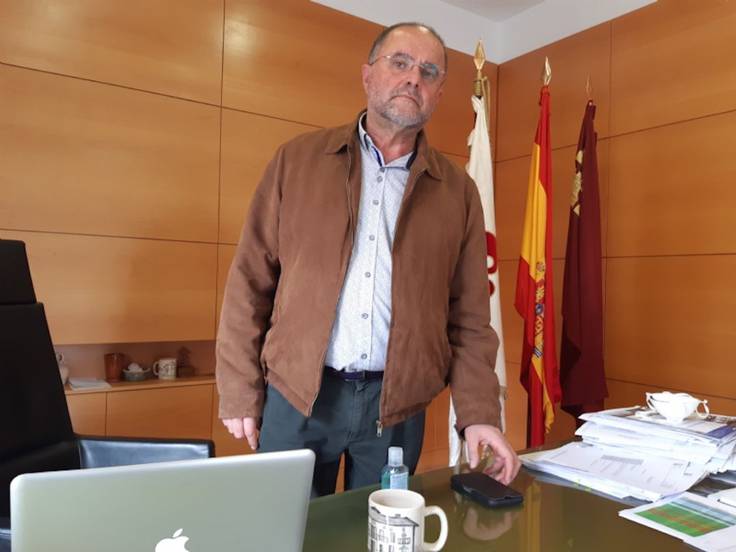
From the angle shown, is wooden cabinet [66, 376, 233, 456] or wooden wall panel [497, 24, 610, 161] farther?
wooden wall panel [497, 24, 610, 161]

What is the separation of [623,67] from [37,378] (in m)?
3.04

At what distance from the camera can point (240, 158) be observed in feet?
10.1

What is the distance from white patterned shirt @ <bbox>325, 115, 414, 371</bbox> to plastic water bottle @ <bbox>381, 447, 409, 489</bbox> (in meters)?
0.38

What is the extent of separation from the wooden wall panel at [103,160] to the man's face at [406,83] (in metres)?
1.57

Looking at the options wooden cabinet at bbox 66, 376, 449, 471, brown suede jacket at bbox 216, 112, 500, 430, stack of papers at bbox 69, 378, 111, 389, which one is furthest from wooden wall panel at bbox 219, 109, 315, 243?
brown suede jacket at bbox 216, 112, 500, 430

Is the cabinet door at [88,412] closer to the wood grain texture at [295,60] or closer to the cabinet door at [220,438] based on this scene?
the cabinet door at [220,438]

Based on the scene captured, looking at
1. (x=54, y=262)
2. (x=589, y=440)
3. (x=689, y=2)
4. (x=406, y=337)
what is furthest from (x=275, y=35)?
(x=589, y=440)

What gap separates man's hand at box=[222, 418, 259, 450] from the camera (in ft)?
4.97

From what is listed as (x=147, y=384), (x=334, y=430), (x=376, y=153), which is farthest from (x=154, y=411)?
(x=376, y=153)

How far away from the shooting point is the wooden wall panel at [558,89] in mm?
3311

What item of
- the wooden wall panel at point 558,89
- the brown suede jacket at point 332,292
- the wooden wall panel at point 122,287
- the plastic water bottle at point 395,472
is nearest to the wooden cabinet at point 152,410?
the wooden wall panel at point 122,287

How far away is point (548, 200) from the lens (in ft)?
10.1

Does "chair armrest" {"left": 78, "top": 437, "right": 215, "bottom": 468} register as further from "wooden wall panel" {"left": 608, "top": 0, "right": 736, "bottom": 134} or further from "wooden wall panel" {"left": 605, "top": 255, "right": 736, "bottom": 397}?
"wooden wall panel" {"left": 608, "top": 0, "right": 736, "bottom": 134}

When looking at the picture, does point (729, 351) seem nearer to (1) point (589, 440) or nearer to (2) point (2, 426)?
(1) point (589, 440)
